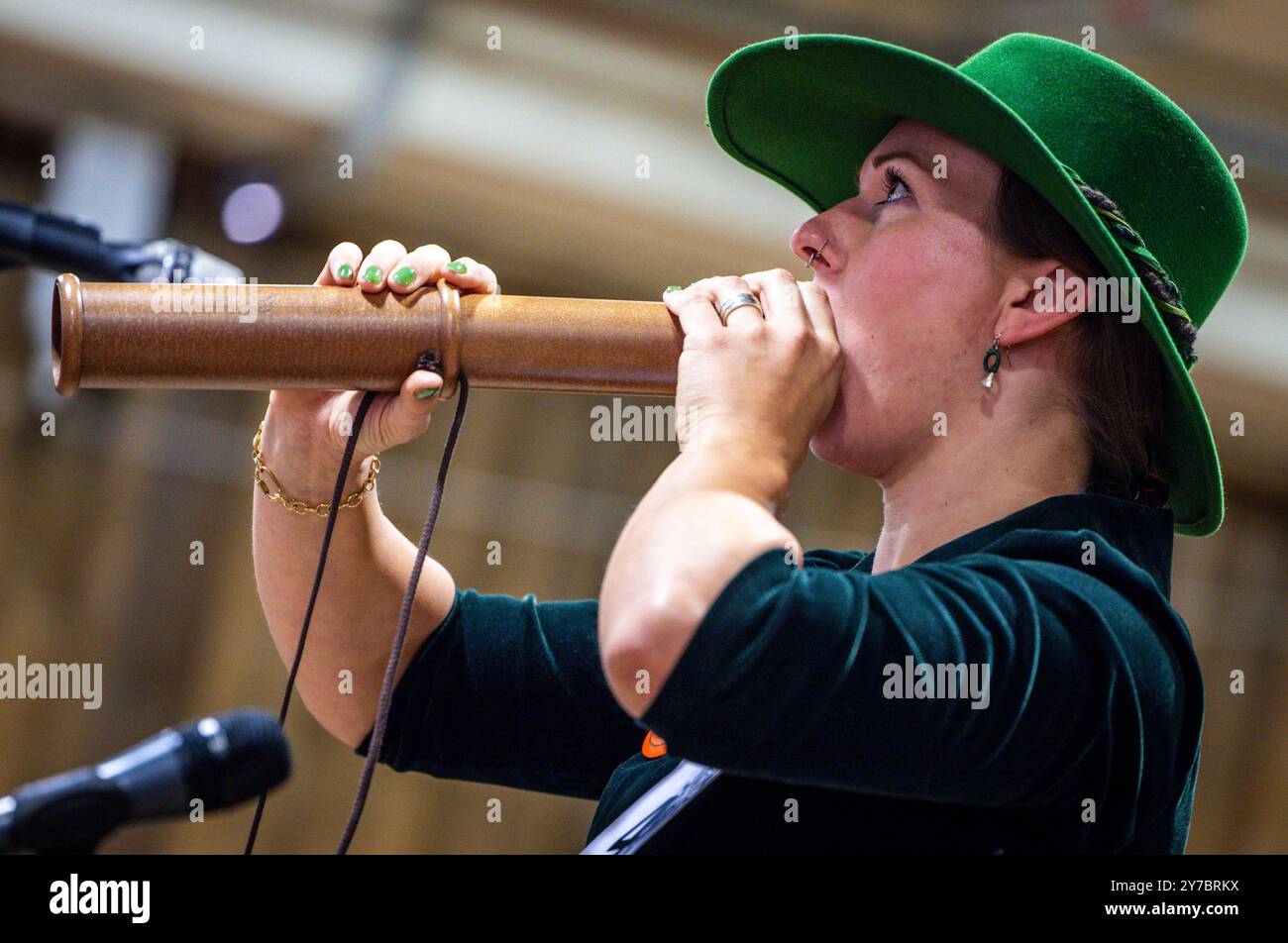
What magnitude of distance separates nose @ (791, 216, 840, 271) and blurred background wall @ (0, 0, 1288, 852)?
2225 mm

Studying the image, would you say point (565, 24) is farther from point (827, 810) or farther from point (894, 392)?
point (827, 810)

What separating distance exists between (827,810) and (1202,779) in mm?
3970

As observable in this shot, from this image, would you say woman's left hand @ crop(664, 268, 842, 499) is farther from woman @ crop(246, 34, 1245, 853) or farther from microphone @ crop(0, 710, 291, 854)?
microphone @ crop(0, 710, 291, 854)

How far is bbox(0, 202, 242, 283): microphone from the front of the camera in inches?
55.3

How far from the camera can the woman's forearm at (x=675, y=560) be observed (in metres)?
0.93

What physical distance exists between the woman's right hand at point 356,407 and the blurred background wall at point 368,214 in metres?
2.03

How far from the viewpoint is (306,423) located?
1358mm

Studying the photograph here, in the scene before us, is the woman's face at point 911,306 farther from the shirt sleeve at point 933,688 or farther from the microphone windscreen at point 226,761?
the microphone windscreen at point 226,761

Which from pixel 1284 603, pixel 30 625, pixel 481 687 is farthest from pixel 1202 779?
pixel 481 687

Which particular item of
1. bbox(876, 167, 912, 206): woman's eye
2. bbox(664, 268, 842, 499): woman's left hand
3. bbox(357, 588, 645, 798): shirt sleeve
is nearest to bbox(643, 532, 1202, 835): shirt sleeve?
bbox(664, 268, 842, 499): woman's left hand

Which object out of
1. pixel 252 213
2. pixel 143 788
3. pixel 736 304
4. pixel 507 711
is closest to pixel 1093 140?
pixel 736 304

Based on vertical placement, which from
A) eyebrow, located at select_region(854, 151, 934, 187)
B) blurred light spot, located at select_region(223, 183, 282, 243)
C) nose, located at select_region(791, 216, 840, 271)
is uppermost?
blurred light spot, located at select_region(223, 183, 282, 243)

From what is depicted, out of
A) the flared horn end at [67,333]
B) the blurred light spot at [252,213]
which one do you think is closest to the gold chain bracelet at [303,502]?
the flared horn end at [67,333]

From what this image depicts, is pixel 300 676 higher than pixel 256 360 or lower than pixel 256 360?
lower
